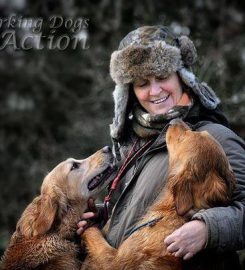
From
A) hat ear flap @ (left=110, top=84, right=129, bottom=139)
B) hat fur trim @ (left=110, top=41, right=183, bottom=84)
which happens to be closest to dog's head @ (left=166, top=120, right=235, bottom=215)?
hat fur trim @ (left=110, top=41, right=183, bottom=84)

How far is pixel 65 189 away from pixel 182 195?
4.62 ft

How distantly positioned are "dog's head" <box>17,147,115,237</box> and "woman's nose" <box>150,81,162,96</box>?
2.75 feet

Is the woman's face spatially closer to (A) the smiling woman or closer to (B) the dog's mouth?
(A) the smiling woman

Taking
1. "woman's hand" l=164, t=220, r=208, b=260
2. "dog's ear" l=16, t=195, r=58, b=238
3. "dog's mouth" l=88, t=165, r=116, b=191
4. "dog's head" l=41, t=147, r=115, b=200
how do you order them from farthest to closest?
"dog's mouth" l=88, t=165, r=116, b=191 → "dog's head" l=41, t=147, r=115, b=200 → "dog's ear" l=16, t=195, r=58, b=238 → "woman's hand" l=164, t=220, r=208, b=260

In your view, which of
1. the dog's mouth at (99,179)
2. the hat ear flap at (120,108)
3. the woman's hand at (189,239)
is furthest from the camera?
the dog's mouth at (99,179)

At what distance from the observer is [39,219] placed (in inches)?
211

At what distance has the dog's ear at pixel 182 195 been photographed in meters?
4.58

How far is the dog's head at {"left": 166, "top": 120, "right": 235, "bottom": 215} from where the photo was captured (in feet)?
15.0

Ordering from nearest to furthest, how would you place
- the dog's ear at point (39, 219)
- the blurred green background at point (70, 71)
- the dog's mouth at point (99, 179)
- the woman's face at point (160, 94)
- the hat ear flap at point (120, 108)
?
the woman's face at point (160, 94), the dog's ear at point (39, 219), the hat ear flap at point (120, 108), the dog's mouth at point (99, 179), the blurred green background at point (70, 71)

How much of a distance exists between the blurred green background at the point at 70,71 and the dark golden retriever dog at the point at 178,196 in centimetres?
338

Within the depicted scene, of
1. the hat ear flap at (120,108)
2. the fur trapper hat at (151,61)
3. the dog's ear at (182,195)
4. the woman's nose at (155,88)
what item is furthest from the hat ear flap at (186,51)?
the dog's ear at (182,195)

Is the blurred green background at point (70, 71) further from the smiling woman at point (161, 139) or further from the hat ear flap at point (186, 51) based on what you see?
the smiling woman at point (161, 139)

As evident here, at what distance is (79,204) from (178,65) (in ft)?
4.56

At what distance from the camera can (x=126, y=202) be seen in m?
5.03
